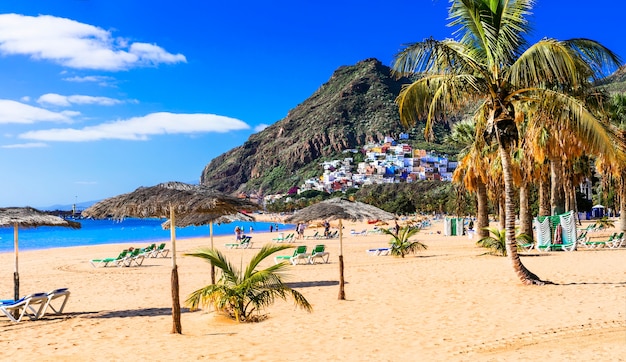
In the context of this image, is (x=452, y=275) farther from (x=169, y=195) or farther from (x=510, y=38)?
(x=169, y=195)

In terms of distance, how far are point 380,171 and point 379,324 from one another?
18153cm

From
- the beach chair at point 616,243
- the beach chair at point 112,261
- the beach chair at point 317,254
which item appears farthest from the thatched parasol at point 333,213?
the beach chair at point 616,243

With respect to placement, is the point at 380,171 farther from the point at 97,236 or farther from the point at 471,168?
the point at 471,168

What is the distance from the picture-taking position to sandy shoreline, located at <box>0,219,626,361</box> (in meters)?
6.57

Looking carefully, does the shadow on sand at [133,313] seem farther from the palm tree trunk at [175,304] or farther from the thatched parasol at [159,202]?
the palm tree trunk at [175,304]

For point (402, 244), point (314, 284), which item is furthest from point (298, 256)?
point (314, 284)

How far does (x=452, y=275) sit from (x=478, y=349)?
7.07m

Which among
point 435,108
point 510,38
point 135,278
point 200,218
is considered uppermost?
point 510,38

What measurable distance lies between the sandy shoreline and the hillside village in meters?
155

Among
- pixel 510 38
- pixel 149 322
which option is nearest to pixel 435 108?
pixel 510 38

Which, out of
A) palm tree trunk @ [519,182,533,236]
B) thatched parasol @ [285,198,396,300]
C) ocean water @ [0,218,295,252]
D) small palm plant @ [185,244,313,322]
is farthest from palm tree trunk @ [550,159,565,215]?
ocean water @ [0,218,295,252]

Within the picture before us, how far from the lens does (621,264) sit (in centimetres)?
1444

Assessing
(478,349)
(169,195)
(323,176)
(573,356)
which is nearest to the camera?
(573,356)

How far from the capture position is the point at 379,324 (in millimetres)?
8219
